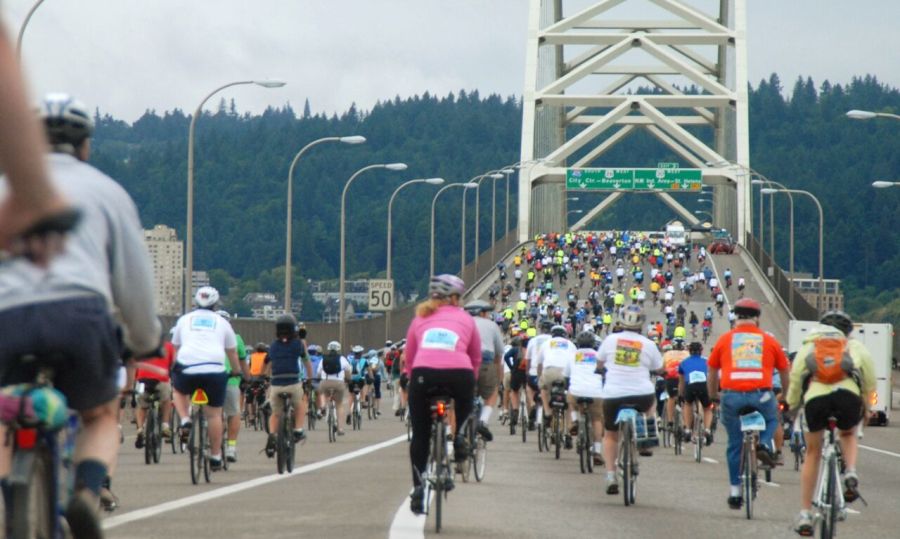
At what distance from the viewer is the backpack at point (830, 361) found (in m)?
10.9

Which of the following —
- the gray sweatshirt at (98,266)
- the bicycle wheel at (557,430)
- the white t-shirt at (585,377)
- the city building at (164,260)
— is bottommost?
the bicycle wheel at (557,430)

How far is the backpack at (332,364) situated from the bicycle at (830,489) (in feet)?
55.1

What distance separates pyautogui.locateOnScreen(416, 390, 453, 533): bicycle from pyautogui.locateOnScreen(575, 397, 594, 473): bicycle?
693 cm

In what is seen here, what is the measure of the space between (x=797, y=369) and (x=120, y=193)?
700 centimetres

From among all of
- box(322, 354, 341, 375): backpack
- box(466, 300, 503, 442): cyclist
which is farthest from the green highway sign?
box(466, 300, 503, 442): cyclist

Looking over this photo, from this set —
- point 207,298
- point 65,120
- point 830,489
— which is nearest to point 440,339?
point 830,489

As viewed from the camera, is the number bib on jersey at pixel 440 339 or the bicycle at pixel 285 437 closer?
the number bib on jersey at pixel 440 339

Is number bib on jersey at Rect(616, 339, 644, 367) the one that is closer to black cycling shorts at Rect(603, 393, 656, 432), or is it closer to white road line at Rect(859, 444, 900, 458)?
black cycling shorts at Rect(603, 393, 656, 432)

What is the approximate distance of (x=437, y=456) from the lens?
11383 millimetres

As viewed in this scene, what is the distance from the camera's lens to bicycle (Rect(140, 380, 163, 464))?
18.8 meters

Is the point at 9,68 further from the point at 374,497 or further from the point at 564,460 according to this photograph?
the point at 564,460

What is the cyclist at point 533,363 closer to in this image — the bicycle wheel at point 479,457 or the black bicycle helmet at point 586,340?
the black bicycle helmet at point 586,340

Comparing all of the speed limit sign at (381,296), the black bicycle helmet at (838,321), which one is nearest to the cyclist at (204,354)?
the black bicycle helmet at (838,321)

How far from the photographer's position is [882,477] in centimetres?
1928
